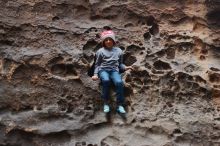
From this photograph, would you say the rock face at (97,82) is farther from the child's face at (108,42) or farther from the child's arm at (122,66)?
the child's face at (108,42)

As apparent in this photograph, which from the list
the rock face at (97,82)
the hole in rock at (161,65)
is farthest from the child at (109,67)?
the hole in rock at (161,65)

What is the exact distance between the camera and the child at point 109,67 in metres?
4.53

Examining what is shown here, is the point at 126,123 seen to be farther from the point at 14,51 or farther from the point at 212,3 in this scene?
the point at 212,3

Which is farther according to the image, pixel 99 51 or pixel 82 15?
pixel 82 15

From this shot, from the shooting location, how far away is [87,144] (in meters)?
4.37

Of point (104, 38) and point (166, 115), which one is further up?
point (104, 38)

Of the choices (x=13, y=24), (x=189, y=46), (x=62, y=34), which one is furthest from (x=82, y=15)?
(x=189, y=46)

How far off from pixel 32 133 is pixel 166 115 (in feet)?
4.33

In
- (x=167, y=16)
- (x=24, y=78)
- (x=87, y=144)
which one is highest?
(x=167, y=16)

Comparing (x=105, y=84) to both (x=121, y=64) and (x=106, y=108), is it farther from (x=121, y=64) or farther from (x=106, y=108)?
(x=121, y=64)

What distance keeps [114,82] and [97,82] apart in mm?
243

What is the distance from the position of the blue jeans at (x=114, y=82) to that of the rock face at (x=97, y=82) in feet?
0.42

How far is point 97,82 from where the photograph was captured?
15.5 feet

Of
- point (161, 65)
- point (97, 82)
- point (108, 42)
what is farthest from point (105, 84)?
point (161, 65)
